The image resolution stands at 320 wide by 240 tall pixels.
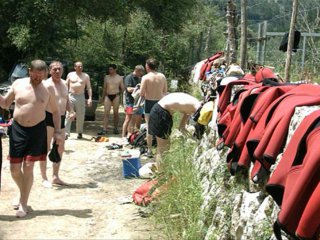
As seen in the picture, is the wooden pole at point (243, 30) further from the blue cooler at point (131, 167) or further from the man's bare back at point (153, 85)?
the blue cooler at point (131, 167)

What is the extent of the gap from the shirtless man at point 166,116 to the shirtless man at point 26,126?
226 cm

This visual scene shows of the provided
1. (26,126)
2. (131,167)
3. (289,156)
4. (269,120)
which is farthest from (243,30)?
(289,156)

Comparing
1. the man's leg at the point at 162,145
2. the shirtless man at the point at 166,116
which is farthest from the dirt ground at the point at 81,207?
the shirtless man at the point at 166,116

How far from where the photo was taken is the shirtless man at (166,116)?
25.5 ft

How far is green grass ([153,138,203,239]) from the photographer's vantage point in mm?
5195

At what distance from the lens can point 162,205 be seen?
5.89 m

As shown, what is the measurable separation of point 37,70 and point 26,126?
689 mm

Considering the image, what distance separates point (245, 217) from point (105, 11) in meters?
10.8

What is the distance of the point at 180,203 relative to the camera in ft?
18.4

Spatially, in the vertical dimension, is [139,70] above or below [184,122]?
above

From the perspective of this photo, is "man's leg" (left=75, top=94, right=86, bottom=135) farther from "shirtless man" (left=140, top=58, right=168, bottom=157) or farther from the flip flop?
"shirtless man" (left=140, top=58, right=168, bottom=157)

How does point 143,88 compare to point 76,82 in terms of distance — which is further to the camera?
point 76,82

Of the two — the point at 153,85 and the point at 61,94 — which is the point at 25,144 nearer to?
the point at 61,94

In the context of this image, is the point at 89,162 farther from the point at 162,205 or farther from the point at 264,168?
the point at 264,168
